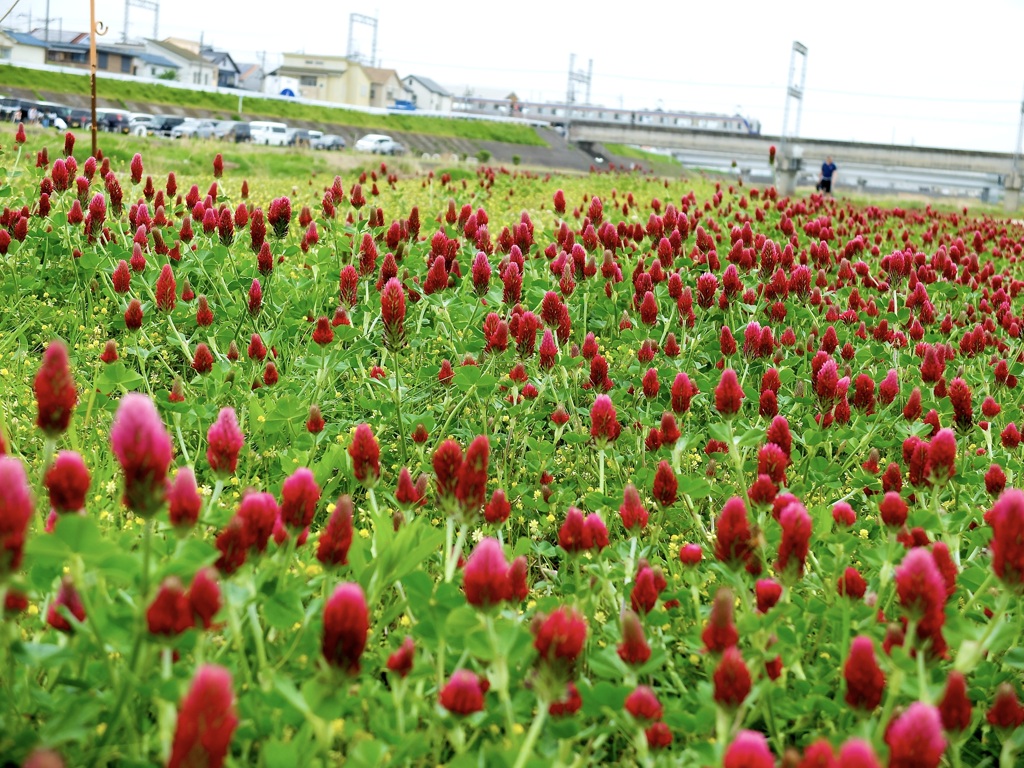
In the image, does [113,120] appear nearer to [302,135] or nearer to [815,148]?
[302,135]

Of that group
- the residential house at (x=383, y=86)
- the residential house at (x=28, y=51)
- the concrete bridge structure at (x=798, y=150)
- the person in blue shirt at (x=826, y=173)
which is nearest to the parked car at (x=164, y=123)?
the concrete bridge structure at (x=798, y=150)

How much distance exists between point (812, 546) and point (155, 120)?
161 ft

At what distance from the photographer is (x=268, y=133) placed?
49.7 meters

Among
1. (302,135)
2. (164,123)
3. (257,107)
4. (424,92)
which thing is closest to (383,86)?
(424,92)

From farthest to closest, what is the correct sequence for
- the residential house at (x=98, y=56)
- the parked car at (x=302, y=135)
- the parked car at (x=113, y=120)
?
the residential house at (x=98, y=56)
the parked car at (x=302, y=135)
the parked car at (x=113, y=120)

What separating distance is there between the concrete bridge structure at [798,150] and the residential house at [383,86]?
36.7 m

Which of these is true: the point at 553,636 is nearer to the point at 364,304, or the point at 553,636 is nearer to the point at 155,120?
the point at 364,304

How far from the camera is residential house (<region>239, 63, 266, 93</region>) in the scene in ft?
392

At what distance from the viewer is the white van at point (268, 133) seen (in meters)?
49.0

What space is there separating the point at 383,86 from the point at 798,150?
59740 millimetres

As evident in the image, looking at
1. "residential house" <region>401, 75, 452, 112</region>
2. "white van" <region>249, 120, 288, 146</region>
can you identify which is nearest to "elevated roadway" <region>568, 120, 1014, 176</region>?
"white van" <region>249, 120, 288, 146</region>

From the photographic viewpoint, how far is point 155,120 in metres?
47.0

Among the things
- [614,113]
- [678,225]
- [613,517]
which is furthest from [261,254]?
[614,113]

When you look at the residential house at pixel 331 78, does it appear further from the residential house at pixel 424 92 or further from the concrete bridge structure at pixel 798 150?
the concrete bridge structure at pixel 798 150
